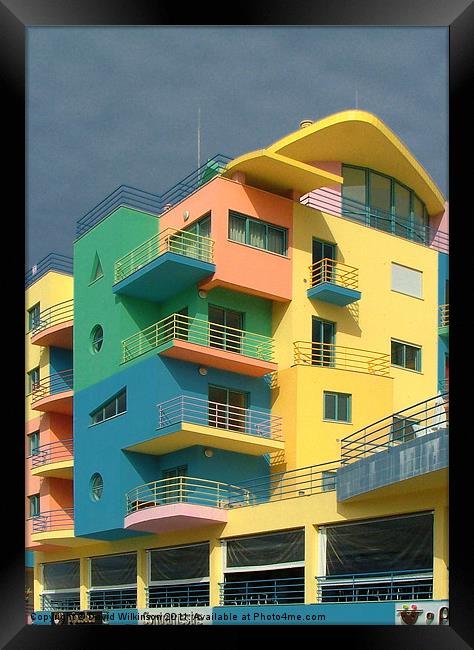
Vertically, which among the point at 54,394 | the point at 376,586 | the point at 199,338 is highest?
the point at 199,338

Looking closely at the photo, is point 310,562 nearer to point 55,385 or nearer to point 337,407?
point 337,407

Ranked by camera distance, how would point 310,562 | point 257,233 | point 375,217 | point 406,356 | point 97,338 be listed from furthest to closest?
point 375,217 < point 406,356 < point 97,338 < point 257,233 < point 310,562

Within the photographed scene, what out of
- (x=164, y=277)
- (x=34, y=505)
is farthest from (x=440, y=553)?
(x=34, y=505)

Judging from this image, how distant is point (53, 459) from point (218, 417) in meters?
9.39

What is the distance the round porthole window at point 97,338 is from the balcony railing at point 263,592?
8.01 m

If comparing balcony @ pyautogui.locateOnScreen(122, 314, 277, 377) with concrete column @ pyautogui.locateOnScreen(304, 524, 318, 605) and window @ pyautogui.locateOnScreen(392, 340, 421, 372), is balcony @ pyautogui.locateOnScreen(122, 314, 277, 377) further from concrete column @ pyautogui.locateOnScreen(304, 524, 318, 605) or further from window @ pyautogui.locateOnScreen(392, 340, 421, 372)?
concrete column @ pyautogui.locateOnScreen(304, 524, 318, 605)

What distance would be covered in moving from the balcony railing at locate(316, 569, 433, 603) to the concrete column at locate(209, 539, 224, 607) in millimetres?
3620

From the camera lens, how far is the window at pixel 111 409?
88.7 feet

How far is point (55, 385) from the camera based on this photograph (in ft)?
112

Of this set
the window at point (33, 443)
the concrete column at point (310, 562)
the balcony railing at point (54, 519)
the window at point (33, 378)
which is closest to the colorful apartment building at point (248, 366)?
the concrete column at point (310, 562)

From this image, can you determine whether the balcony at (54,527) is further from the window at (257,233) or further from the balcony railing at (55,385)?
the window at (257,233)

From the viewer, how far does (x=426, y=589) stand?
1841cm

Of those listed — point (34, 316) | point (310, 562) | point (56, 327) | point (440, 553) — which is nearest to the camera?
point (440, 553)

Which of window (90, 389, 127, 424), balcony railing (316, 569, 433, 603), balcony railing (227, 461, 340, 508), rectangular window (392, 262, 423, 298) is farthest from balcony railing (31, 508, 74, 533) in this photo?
balcony railing (316, 569, 433, 603)
